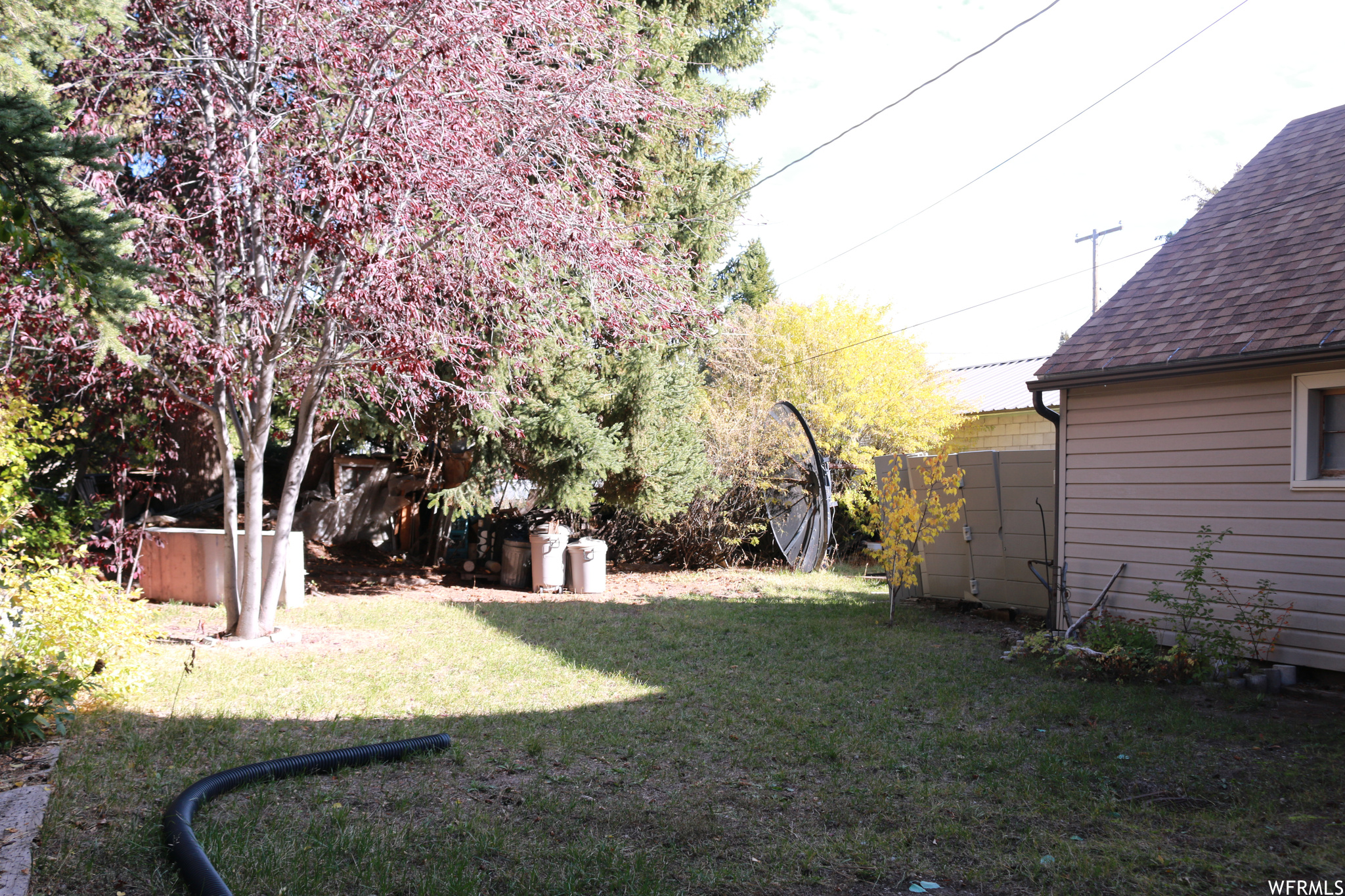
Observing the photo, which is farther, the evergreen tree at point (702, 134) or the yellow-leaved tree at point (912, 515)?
the evergreen tree at point (702, 134)

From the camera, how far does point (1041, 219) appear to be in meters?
19.9

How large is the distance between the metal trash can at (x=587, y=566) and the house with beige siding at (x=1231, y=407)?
6307mm

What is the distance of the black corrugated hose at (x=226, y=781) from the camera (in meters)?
2.67

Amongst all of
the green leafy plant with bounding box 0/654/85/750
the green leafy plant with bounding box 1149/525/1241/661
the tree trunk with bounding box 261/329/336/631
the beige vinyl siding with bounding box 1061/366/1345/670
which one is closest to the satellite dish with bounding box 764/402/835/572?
the beige vinyl siding with bounding box 1061/366/1345/670

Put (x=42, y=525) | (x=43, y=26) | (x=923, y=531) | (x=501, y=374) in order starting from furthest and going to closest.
Result: (x=501, y=374)
(x=923, y=531)
(x=42, y=525)
(x=43, y=26)

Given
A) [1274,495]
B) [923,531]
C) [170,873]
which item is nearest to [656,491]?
[923,531]

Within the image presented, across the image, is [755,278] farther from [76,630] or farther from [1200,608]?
[76,630]

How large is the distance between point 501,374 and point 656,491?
3.42 meters

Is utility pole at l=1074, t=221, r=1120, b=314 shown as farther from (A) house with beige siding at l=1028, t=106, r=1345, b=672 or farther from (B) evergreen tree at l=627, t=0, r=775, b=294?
(A) house with beige siding at l=1028, t=106, r=1345, b=672

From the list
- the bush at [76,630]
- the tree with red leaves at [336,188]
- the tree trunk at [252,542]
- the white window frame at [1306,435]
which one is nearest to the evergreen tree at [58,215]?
the bush at [76,630]

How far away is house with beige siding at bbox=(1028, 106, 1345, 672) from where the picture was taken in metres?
6.02

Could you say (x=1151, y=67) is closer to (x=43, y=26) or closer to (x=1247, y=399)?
(x=1247, y=399)

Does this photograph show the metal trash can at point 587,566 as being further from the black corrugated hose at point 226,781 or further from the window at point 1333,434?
the window at point 1333,434

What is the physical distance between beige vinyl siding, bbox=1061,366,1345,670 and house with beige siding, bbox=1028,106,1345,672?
0.04 ft
